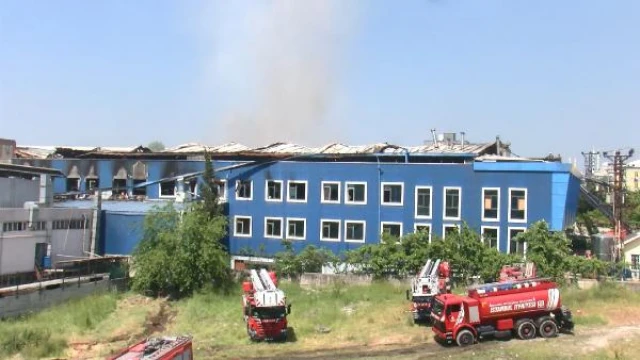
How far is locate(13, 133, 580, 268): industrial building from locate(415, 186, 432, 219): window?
7 centimetres

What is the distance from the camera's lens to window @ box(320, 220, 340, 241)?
49.1m

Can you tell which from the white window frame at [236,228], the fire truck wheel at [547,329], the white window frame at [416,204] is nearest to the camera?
the fire truck wheel at [547,329]

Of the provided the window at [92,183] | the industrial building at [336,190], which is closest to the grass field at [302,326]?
the industrial building at [336,190]

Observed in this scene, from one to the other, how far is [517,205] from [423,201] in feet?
21.0

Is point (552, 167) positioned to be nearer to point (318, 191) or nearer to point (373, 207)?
point (373, 207)

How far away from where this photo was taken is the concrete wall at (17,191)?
42.3 m

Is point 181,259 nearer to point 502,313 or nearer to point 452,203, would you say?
point 452,203

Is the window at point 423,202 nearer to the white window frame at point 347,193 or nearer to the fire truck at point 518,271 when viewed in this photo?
the white window frame at point 347,193

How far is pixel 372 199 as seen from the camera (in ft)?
159

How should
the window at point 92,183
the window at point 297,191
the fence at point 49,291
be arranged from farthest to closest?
1. the window at point 92,183
2. the window at point 297,191
3. the fence at point 49,291

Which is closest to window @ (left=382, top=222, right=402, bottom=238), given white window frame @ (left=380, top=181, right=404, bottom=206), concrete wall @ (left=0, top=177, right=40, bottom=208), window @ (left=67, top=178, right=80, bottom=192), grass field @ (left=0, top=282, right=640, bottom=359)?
white window frame @ (left=380, top=181, right=404, bottom=206)

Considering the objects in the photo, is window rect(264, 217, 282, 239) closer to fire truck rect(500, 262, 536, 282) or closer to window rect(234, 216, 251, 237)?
window rect(234, 216, 251, 237)

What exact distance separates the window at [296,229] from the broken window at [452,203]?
10.6 meters

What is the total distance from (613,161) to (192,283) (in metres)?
37.4
